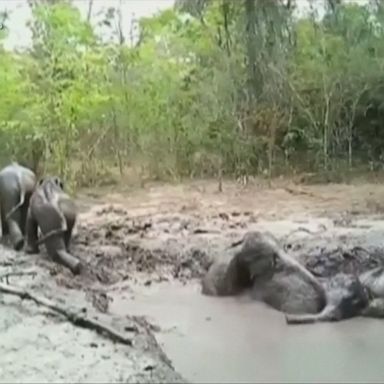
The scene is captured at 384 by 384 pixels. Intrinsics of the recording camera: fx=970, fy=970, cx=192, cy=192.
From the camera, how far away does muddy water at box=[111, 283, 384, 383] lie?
8.39 ft

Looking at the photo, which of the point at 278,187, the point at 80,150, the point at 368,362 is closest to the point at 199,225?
the point at 278,187

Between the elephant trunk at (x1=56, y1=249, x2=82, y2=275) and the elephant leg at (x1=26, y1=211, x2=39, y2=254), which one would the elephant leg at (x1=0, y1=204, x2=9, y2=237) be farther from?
the elephant trunk at (x1=56, y1=249, x2=82, y2=275)

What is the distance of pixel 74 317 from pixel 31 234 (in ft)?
4.08

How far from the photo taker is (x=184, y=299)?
3.54m

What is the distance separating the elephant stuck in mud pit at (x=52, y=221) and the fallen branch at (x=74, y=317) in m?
0.58

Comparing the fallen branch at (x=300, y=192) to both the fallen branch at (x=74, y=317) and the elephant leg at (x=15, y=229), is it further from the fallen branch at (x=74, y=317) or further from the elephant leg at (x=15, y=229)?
the fallen branch at (x=74, y=317)

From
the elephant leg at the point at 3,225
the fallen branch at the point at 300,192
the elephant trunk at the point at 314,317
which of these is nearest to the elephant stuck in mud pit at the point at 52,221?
the elephant leg at the point at 3,225

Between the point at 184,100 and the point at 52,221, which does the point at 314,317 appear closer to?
the point at 52,221

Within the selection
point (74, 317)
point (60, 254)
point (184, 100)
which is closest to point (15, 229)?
point (60, 254)

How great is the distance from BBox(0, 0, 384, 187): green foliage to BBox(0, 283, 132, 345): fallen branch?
1.52 metres

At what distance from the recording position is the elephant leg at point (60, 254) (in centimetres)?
375

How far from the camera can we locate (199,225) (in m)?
4.42

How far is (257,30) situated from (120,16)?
3.52 ft

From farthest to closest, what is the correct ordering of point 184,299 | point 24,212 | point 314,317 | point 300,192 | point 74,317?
point 300,192 < point 24,212 < point 184,299 < point 314,317 < point 74,317
